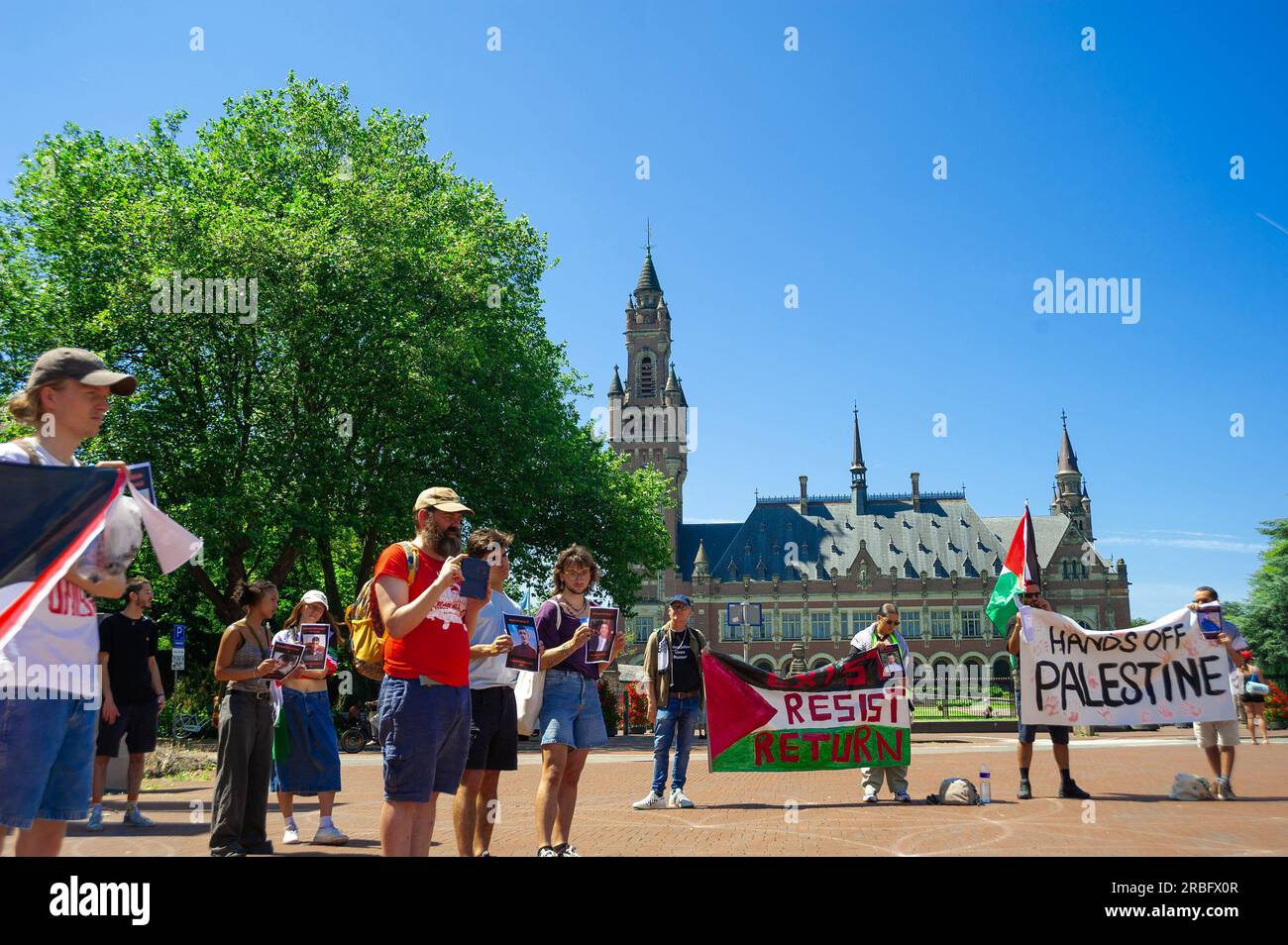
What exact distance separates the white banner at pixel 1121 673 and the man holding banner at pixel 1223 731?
0.46 ft

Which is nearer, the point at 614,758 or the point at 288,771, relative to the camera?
the point at 288,771

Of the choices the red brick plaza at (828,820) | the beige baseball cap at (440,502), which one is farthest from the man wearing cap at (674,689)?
the beige baseball cap at (440,502)

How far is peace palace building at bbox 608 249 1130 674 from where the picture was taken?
88.6 metres

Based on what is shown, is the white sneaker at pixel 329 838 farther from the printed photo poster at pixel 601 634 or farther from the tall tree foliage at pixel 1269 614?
the tall tree foliage at pixel 1269 614

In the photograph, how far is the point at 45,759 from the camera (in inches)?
152

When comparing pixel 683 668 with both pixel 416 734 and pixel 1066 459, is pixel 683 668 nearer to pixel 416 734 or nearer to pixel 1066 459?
pixel 416 734

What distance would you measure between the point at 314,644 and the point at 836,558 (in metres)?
87.0

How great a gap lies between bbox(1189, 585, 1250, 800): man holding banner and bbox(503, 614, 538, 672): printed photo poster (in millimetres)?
7809

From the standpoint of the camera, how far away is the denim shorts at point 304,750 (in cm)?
845

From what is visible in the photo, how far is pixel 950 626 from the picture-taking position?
88.9 meters

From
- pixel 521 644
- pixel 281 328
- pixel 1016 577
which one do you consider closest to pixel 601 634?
pixel 521 644
